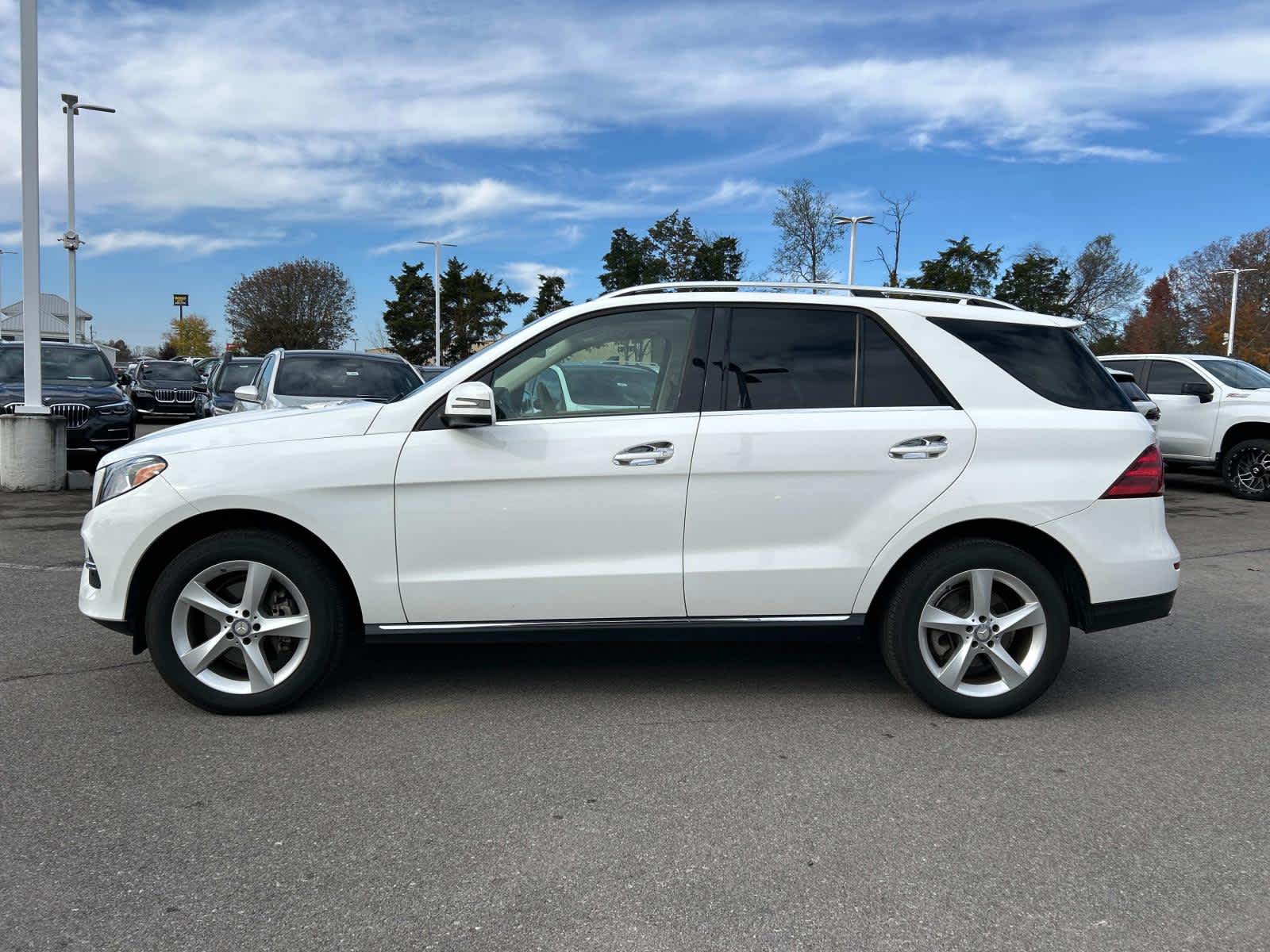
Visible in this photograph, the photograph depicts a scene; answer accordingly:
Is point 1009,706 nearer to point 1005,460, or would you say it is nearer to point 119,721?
point 1005,460

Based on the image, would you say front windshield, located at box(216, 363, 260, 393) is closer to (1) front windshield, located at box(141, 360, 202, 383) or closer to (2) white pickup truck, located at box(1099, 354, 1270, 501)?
(1) front windshield, located at box(141, 360, 202, 383)

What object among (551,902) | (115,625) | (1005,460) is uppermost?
(1005,460)

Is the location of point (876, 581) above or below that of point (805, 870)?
above

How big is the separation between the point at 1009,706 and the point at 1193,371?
11137mm

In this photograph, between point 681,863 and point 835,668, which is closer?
point 681,863

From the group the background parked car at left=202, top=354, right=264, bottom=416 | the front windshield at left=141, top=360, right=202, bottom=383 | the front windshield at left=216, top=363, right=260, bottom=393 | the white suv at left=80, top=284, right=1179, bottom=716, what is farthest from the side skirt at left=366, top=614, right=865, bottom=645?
the front windshield at left=141, top=360, right=202, bottom=383

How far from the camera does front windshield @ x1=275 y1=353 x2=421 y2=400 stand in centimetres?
1034

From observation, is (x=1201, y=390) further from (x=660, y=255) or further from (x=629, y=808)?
(x=660, y=255)

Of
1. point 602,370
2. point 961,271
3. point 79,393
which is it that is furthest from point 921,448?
point 961,271

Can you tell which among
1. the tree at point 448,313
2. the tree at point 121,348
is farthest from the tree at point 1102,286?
the tree at point 121,348

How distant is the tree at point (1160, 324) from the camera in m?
59.1

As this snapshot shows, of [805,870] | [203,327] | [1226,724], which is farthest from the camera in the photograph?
[203,327]

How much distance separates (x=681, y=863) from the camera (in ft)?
9.97

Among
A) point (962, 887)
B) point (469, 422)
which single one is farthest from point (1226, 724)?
point (469, 422)
